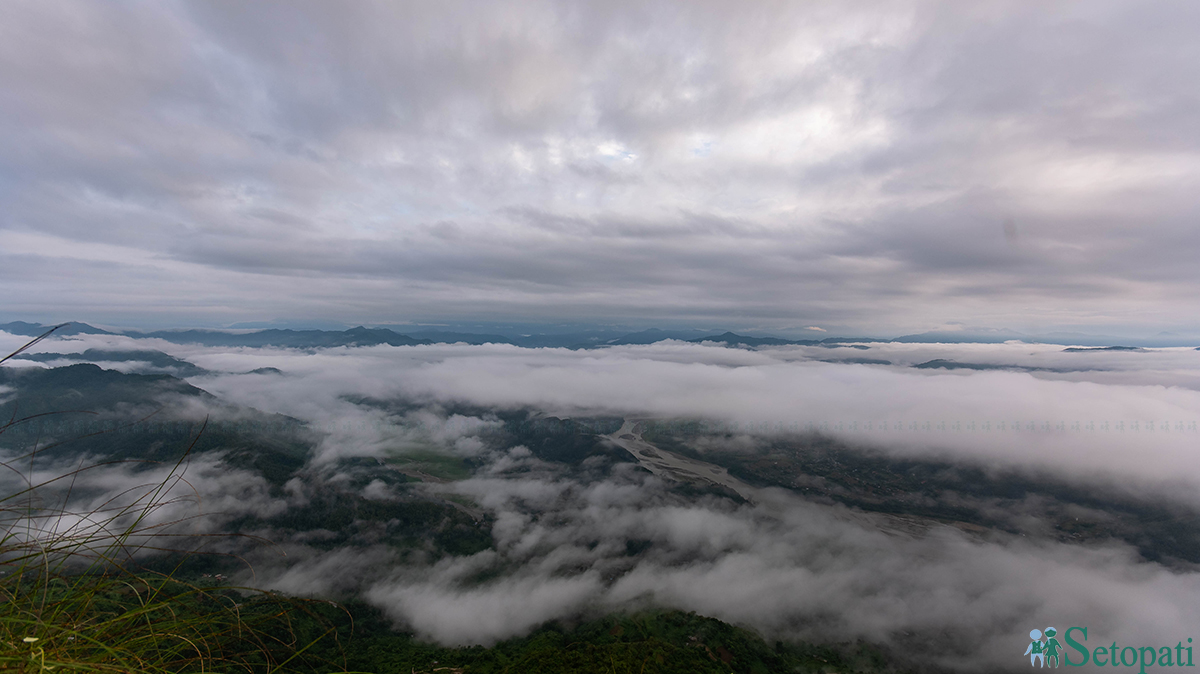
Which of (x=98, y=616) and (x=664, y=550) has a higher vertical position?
(x=98, y=616)

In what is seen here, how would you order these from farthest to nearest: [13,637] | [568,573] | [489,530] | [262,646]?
[489,530], [568,573], [262,646], [13,637]

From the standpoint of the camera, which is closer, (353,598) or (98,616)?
(98,616)

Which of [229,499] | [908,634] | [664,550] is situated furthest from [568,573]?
[229,499]

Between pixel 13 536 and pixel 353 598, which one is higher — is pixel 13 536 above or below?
above

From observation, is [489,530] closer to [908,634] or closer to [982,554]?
[908,634]

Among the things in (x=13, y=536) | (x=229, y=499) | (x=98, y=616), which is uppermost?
(x=13, y=536)

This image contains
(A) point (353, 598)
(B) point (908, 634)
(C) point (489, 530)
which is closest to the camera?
(B) point (908, 634)

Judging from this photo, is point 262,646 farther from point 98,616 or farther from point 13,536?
point 13,536

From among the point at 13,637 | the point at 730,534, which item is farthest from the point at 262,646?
the point at 730,534

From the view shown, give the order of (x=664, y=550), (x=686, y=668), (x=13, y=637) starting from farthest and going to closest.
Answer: (x=664, y=550)
(x=686, y=668)
(x=13, y=637)
